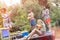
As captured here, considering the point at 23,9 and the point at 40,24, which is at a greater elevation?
the point at 23,9

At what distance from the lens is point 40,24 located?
1559 mm

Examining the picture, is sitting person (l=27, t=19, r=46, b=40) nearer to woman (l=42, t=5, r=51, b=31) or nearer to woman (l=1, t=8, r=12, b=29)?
woman (l=42, t=5, r=51, b=31)

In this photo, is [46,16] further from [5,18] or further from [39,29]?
[5,18]

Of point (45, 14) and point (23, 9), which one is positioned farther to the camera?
point (45, 14)

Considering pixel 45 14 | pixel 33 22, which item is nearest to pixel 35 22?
pixel 33 22

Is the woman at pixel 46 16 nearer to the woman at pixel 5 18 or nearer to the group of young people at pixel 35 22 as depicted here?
the group of young people at pixel 35 22

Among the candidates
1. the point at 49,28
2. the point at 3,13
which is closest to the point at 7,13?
the point at 3,13

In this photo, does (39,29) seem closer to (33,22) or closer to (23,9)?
(33,22)

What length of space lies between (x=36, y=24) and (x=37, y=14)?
0.09 meters

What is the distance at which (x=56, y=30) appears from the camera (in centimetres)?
162

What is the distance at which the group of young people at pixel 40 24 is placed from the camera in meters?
1.51

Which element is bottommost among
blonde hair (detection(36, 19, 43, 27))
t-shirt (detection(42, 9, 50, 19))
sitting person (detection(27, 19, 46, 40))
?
sitting person (detection(27, 19, 46, 40))

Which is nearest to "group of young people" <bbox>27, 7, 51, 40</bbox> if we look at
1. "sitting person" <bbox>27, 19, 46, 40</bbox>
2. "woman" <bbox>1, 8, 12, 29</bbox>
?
"sitting person" <bbox>27, 19, 46, 40</bbox>

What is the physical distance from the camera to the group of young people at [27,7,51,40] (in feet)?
4.97
